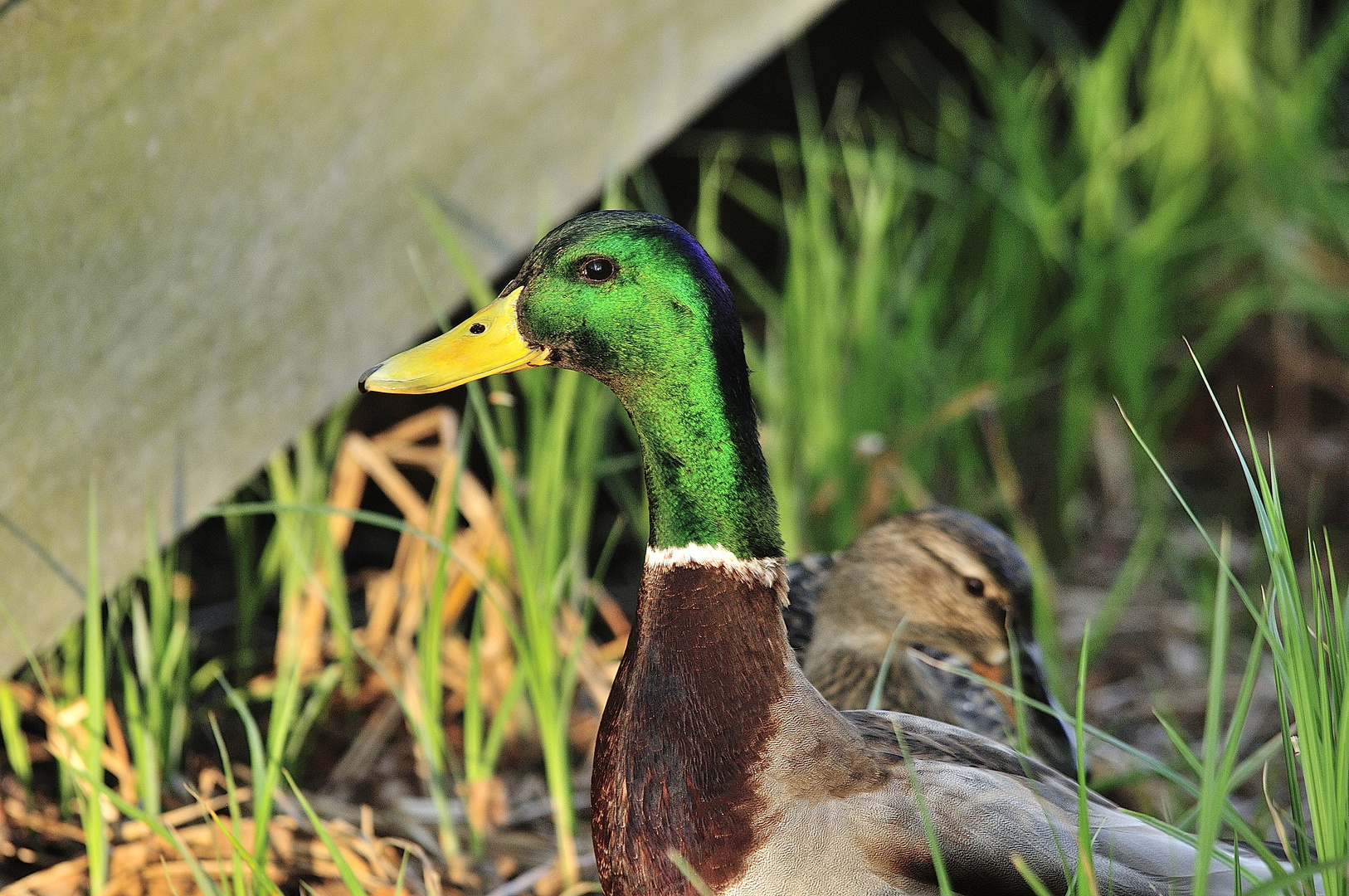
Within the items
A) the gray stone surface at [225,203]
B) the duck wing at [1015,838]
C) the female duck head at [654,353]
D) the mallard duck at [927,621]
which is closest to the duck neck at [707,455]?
the female duck head at [654,353]

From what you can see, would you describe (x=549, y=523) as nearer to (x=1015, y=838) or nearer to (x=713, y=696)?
(x=713, y=696)

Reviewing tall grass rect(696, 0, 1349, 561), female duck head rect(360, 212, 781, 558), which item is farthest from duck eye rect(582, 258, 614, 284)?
tall grass rect(696, 0, 1349, 561)

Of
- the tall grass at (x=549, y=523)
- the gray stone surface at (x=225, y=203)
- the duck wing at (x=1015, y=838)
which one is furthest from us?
the tall grass at (x=549, y=523)

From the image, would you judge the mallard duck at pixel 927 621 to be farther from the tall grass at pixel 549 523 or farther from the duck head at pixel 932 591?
the tall grass at pixel 549 523

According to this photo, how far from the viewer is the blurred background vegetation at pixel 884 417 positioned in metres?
2.27

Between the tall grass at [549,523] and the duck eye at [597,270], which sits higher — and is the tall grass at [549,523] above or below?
below

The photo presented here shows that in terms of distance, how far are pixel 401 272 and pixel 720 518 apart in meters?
1.05

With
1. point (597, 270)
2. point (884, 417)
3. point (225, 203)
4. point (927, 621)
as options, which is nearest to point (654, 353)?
point (597, 270)

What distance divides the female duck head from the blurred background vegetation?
1.18 feet

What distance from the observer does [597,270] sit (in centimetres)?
157

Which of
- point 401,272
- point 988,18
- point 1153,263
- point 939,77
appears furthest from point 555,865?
point 988,18

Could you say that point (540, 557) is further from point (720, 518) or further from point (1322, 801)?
point (1322, 801)

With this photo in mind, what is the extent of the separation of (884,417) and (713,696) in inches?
57.3

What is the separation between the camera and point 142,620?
2.10 m
